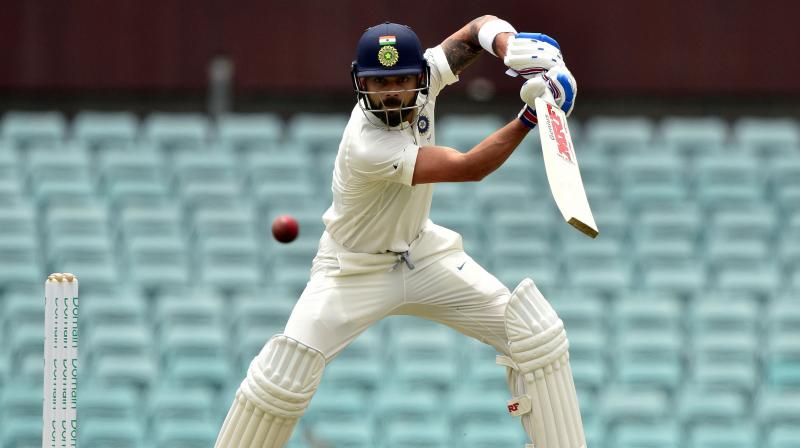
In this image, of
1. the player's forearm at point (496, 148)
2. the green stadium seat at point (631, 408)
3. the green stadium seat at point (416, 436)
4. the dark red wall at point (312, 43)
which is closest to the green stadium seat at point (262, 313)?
the green stadium seat at point (416, 436)

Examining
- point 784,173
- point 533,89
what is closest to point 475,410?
point 784,173

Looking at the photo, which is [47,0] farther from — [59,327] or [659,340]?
[59,327]

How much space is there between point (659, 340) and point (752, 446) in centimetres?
73

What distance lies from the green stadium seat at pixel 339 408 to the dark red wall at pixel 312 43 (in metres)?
2.48

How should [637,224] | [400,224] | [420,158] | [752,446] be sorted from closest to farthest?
[420,158]
[400,224]
[752,446]
[637,224]

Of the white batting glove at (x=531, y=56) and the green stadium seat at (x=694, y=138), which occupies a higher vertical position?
the green stadium seat at (x=694, y=138)

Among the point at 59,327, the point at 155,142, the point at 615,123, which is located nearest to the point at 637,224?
the point at 615,123

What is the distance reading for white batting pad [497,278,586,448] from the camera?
395 centimetres

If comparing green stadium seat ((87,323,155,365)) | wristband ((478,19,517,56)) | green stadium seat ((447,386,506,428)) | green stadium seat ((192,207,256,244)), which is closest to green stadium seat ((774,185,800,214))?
green stadium seat ((447,386,506,428))

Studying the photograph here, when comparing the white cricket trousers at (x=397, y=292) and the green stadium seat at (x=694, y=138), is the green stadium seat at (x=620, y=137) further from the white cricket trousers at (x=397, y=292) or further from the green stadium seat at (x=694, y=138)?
the white cricket trousers at (x=397, y=292)

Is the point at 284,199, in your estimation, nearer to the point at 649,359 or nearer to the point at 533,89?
the point at 649,359

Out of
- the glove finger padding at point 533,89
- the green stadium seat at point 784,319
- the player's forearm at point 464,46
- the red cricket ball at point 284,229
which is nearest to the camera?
the glove finger padding at point 533,89

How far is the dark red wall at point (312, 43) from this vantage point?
→ 8539mm

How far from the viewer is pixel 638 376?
694 cm
